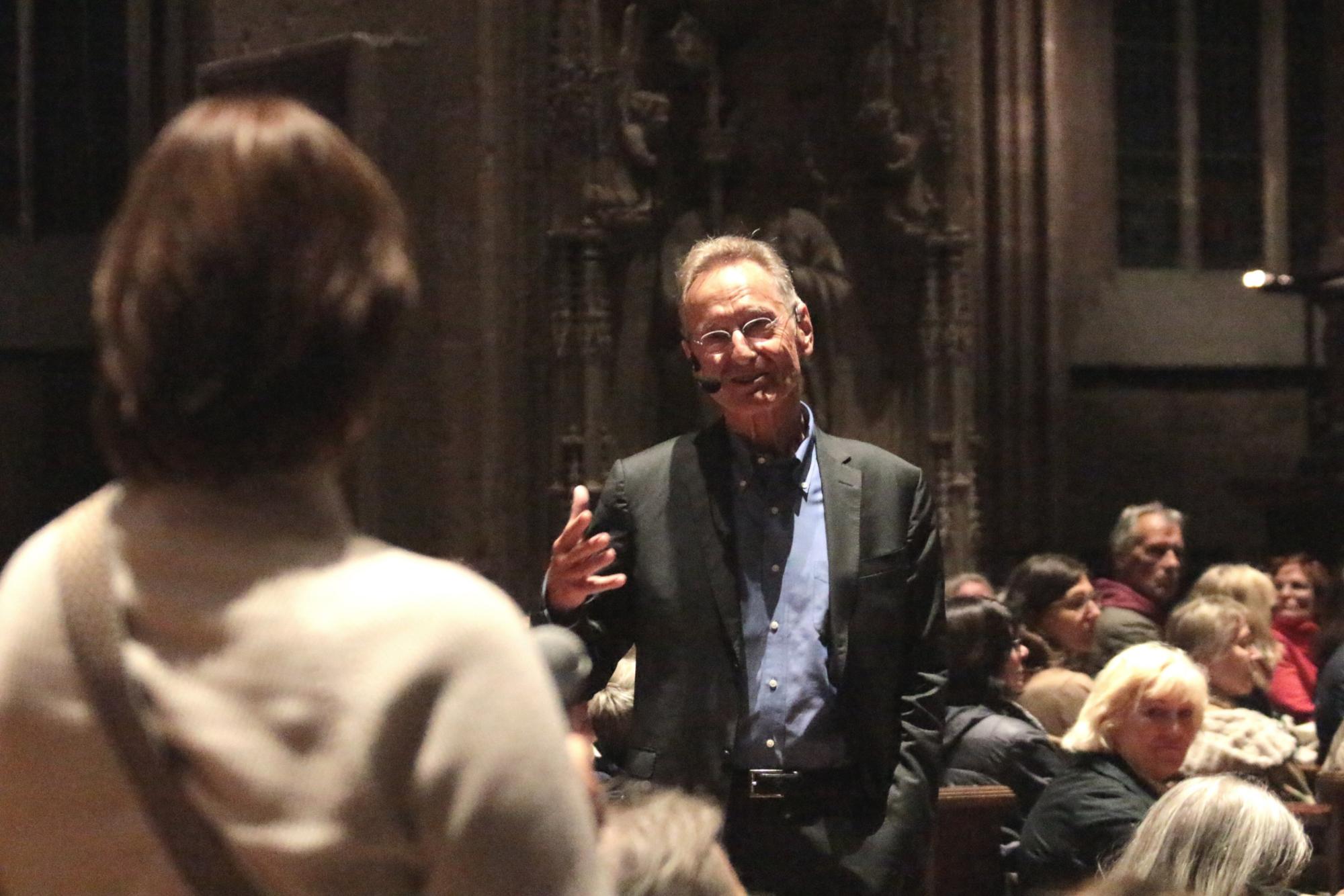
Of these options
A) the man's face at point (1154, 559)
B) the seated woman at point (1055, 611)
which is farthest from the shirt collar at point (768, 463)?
the man's face at point (1154, 559)

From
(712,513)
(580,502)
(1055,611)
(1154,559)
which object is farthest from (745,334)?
(1154,559)

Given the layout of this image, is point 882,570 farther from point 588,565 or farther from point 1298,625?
point 1298,625

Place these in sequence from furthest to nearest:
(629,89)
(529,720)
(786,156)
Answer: (786,156) < (629,89) < (529,720)

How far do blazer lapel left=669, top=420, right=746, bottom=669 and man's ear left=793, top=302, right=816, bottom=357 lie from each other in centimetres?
17

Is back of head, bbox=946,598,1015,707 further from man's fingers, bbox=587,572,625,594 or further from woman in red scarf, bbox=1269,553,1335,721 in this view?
man's fingers, bbox=587,572,625,594

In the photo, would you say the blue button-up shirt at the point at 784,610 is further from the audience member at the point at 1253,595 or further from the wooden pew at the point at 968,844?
the audience member at the point at 1253,595

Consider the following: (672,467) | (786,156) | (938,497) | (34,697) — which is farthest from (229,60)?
(34,697)

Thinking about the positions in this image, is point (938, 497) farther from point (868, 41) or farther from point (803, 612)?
point (803, 612)

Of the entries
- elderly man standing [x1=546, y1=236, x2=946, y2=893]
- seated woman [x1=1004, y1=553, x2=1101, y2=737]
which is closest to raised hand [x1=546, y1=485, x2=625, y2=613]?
elderly man standing [x1=546, y1=236, x2=946, y2=893]

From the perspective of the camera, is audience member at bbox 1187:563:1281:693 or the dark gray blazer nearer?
the dark gray blazer

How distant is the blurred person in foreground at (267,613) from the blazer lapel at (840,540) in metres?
1.66

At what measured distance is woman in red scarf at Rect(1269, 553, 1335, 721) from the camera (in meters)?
6.83

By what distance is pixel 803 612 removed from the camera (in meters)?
2.84

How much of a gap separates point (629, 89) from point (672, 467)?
622 cm
